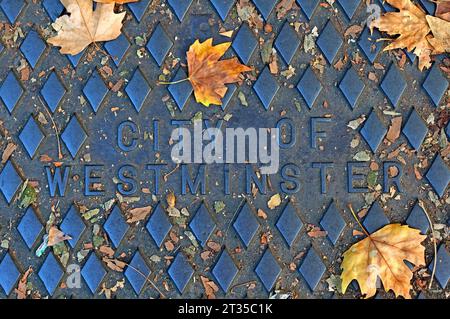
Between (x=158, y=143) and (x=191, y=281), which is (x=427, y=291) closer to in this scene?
(x=191, y=281)

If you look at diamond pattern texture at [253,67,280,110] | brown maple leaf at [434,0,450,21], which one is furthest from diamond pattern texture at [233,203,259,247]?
brown maple leaf at [434,0,450,21]

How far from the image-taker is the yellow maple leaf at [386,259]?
1274 mm

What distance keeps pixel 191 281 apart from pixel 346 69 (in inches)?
24.5

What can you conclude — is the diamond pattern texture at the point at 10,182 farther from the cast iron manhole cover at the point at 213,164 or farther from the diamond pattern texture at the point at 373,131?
the diamond pattern texture at the point at 373,131

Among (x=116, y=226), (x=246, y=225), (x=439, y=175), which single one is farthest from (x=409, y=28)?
(x=116, y=226)

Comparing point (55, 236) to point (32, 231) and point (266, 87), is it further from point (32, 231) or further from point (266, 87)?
point (266, 87)

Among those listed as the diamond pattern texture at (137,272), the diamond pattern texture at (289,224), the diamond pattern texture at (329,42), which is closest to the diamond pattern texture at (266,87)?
the diamond pattern texture at (329,42)

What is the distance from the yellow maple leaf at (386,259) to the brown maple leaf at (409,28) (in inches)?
15.9

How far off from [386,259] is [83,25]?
89 centimetres

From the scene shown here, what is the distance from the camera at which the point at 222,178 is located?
4.28 ft

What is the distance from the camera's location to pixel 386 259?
127 centimetres

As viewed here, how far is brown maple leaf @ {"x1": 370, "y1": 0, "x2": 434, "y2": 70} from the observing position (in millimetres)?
1294

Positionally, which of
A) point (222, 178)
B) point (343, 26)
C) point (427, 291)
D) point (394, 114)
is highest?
point (343, 26)
